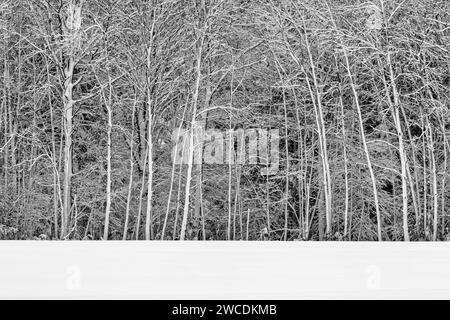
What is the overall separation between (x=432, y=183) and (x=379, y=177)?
4.66 feet

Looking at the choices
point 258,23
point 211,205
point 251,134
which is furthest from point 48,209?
point 258,23

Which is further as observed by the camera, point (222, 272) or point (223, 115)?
point (223, 115)

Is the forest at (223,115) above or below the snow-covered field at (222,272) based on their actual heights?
above

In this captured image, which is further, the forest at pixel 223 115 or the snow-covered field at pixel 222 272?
the forest at pixel 223 115

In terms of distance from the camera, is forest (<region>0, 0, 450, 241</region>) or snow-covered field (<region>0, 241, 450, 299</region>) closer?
snow-covered field (<region>0, 241, 450, 299</region>)

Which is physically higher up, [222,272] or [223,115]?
[223,115]

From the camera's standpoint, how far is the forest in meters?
17.5

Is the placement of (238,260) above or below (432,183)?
below

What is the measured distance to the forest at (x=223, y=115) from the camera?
17.5 metres

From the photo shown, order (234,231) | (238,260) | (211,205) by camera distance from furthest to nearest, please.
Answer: (211,205)
(234,231)
(238,260)

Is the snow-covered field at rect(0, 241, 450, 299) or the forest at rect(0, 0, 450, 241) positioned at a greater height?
the forest at rect(0, 0, 450, 241)

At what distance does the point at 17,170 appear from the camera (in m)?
20.1

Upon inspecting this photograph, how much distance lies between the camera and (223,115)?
1966cm
